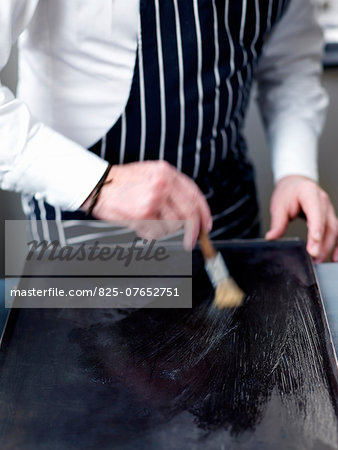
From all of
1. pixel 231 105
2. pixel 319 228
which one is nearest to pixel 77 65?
pixel 231 105

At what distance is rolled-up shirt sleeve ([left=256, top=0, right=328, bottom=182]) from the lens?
95 centimetres

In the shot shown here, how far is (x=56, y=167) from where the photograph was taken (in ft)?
2.21

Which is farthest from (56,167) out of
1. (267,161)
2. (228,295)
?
(267,161)

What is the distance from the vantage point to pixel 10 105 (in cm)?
66

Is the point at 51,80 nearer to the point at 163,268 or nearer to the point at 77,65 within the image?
the point at 77,65

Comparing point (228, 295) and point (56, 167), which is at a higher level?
point (56, 167)

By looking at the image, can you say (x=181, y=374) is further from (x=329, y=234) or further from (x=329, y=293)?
(x=329, y=234)

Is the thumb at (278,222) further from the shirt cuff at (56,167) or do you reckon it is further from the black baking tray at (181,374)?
the shirt cuff at (56,167)

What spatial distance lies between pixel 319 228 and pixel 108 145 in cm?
31

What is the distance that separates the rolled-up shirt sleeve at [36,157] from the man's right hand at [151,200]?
0.02m

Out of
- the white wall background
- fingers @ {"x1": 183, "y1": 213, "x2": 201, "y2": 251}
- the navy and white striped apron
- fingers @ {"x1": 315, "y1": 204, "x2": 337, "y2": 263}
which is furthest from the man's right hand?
the white wall background

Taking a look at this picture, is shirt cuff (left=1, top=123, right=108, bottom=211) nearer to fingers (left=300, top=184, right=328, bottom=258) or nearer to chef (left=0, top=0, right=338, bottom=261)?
chef (left=0, top=0, right=338, bottom=261)

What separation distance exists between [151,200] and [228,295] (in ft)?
0.50

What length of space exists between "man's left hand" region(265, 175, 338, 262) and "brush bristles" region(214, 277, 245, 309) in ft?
0.47
